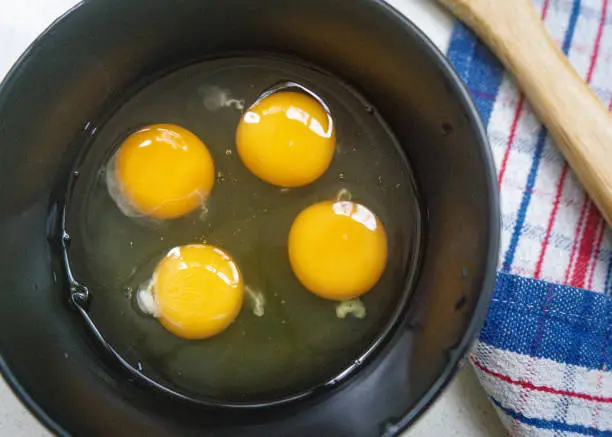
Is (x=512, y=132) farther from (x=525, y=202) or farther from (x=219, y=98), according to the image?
(x=219, y=98)

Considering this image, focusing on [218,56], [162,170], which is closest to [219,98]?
[218,56]

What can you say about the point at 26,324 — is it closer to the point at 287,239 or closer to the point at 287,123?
the point at 287,239

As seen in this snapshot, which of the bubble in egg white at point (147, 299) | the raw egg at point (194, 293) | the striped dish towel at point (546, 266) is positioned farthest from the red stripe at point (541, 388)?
the bubble in egg white at point (147, 299)

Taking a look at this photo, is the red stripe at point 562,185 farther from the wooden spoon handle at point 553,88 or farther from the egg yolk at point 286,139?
the egg yolk at point 286,139

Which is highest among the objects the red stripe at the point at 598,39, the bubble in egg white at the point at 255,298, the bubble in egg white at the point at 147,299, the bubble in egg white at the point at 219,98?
the red stripe at the point at 598,39

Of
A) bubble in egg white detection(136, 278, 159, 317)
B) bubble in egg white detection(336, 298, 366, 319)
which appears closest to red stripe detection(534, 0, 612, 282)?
bubble in egg white detection(336, 298, 366, 319)

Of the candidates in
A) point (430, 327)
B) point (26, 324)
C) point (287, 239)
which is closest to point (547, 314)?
point (430, 327)
